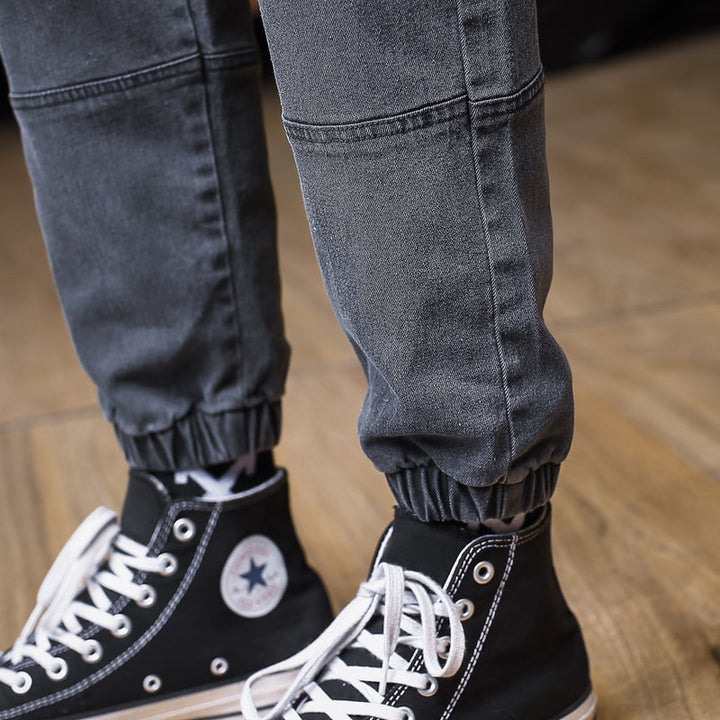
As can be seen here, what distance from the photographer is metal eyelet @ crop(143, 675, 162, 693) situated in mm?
572

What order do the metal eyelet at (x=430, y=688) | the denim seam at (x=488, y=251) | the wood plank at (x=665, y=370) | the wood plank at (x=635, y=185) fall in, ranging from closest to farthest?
the denim seam at (x=488, y=251)
the metal eyelet at (x=430, y=688)
the wood plank at (x=665, y=370)
the wood plank at (x=635, y=185)

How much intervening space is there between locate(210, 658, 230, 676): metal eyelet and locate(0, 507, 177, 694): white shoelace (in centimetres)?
6

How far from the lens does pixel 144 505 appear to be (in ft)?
1.93

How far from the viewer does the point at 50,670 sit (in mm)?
554

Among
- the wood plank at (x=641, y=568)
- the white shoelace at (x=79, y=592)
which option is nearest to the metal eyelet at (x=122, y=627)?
the white shoelace at (x=79, y=592)

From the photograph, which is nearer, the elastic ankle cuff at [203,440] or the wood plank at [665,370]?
the elastic ankle cuff at [203,440]

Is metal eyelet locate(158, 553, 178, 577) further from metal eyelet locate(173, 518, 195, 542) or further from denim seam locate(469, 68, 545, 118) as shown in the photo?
denim seam locate(469, 68, 545, 118)

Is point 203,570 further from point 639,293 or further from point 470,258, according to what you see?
point 639,293

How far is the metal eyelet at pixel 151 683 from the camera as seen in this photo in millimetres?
572

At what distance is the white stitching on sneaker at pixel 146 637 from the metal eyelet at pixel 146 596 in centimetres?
1

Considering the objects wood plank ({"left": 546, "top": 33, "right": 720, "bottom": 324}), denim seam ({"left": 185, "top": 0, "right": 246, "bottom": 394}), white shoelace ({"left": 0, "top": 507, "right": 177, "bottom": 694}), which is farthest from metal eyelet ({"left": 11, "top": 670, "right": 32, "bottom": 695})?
wood plank ({"left": 546, "top": 33, "right": 720, "bottom": 324})

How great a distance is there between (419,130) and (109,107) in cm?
24

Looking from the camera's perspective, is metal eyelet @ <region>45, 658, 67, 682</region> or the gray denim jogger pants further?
metal eyelet @ <region>45, 658, 67, 682</region>

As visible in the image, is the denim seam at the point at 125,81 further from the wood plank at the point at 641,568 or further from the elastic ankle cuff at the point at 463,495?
the wood plank at the point at 641,568
